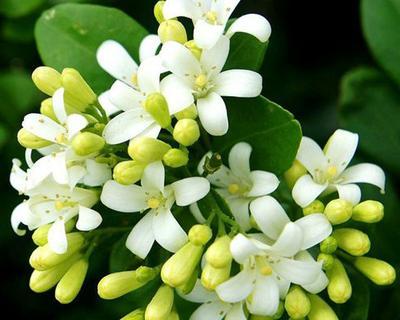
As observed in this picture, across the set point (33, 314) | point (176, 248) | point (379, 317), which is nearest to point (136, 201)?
point (176, 248)

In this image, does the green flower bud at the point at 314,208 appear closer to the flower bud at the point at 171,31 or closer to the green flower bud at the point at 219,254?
the green flower bud at the point at 219,254

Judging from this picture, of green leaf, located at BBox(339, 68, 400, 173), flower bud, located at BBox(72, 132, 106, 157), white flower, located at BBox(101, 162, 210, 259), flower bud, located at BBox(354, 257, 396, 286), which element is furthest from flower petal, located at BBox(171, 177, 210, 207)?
green leaf, located at BBox(339, 68, 400, 173)

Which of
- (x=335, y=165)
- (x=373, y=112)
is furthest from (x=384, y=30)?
(x=335, y=165)

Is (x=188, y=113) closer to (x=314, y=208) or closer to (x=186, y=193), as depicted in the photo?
(x=186, y=193)

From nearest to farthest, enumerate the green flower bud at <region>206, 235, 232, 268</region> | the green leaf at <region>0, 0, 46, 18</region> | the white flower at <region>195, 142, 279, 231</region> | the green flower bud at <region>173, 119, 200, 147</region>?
the green flower bud at <region>206, 235, 232, 268</region>, the green flower bud at <region>173, 119, 200, 147</region>, the white flower at <region>195, 142, 279, 231</region>, the green leaf at <region>0, 0, 46, 18</region>

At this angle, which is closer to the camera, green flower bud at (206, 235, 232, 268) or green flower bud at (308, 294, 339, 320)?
green flower bud at (206, 235, 232, 268)

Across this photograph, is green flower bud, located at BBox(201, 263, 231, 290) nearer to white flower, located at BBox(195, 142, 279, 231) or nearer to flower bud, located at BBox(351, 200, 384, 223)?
white flower, located at BBox(195, 142, 279, 231)

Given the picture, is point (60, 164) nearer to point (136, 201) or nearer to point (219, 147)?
point (136, 201)

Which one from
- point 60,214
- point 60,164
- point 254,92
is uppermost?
point 254,92
